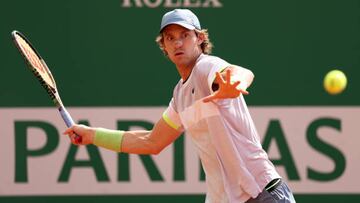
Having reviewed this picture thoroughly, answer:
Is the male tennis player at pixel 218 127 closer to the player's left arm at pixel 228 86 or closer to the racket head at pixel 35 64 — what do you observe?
→ the player's left arm at pixel 228 86

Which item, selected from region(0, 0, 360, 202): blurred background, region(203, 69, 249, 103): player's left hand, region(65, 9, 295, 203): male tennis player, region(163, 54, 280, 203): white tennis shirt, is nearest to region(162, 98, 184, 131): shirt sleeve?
region(65, 9, 295, 203): male tennis player

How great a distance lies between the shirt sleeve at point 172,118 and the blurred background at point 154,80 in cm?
157

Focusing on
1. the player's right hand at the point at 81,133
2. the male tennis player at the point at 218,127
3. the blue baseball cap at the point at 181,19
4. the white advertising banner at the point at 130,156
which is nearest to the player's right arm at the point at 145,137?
the player's right hand at the point at 81,133

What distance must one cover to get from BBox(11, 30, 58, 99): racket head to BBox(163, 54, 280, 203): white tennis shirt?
0.93 m

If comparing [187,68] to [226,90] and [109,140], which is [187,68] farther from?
[109,140]

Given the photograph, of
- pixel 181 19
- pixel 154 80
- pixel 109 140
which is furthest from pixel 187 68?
pixel 154 80

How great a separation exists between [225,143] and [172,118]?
0.49 meters

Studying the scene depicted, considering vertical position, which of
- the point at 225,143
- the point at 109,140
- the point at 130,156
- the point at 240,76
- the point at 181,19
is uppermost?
the point at 181,19

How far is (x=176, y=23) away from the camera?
404 cm

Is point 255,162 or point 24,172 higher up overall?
point 255,162

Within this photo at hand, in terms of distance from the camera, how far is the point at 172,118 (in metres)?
4.32

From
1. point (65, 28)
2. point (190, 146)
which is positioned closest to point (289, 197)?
point (190, 146)

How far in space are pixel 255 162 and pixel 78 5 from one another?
2320mm

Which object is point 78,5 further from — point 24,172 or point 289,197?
point 289,197
